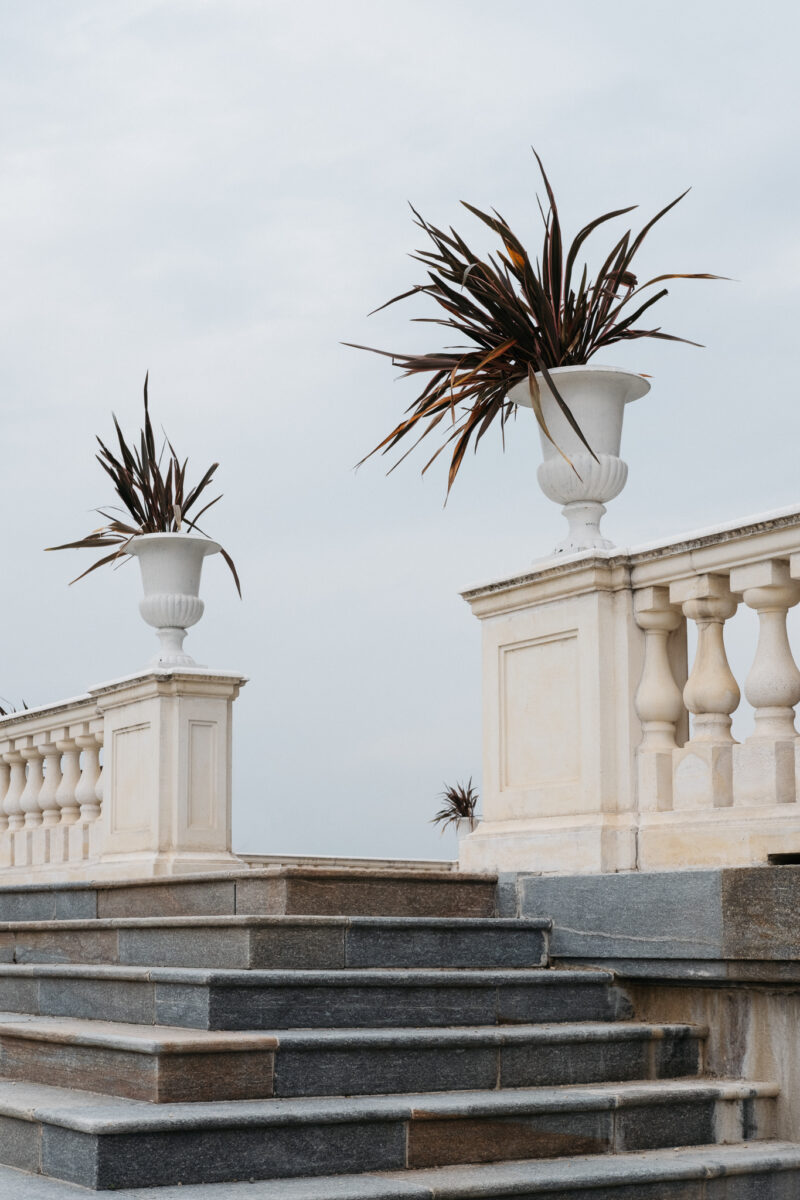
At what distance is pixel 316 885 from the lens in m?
4.71

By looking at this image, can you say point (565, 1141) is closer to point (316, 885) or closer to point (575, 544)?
point (316, 885)

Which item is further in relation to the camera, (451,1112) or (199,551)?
(199,551)

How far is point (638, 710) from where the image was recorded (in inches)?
198

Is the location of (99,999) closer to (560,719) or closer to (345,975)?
(345,975)

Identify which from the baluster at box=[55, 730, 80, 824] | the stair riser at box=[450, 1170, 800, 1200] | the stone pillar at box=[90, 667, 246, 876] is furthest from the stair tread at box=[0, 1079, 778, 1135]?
the baluster at box=[55, 730, 80, 824]

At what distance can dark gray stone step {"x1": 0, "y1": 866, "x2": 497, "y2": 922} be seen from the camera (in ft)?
15.4

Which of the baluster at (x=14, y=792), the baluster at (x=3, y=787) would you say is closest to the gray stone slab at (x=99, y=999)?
the baluster at (x=14, y=792)

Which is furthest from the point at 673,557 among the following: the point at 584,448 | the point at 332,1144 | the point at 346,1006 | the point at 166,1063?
the point at 166,1063

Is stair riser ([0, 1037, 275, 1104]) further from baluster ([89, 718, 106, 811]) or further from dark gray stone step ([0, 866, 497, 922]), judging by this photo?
baluster ([89, 718, 106, 811])

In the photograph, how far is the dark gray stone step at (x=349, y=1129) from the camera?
3.40 m

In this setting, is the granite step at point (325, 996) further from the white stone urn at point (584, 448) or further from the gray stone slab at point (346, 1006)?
the white stone urn at point (584, 448)

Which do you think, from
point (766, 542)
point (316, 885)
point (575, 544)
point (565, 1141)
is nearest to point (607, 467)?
point (575, 544)

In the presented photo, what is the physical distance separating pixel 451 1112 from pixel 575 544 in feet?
7.40

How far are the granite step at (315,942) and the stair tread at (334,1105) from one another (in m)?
0.55
